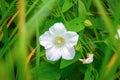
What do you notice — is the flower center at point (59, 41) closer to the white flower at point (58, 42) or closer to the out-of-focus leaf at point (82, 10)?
the white flower at point (58, 42)

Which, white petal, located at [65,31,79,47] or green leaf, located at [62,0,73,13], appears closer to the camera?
white petal, located at [65,31,79,47]

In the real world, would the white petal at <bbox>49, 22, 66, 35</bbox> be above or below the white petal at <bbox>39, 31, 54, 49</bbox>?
above

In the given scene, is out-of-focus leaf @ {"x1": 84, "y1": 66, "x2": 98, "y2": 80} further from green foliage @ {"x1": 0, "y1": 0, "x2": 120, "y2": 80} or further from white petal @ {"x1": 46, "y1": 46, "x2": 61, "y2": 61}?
white petal @ {"x1": 46, "y1": 46, "x2": 61, "y2": 61}

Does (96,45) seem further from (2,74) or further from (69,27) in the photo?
(2,74)

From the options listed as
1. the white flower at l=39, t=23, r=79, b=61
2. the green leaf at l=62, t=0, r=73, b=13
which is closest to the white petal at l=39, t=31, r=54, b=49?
the white flower at l=39, t=23, r=79, b=61

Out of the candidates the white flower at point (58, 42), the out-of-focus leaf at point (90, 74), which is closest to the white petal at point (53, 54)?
the white flower at point (58, 42)

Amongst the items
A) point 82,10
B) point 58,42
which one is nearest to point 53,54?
point 58,42

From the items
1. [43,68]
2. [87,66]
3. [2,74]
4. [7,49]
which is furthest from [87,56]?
[2,74]
